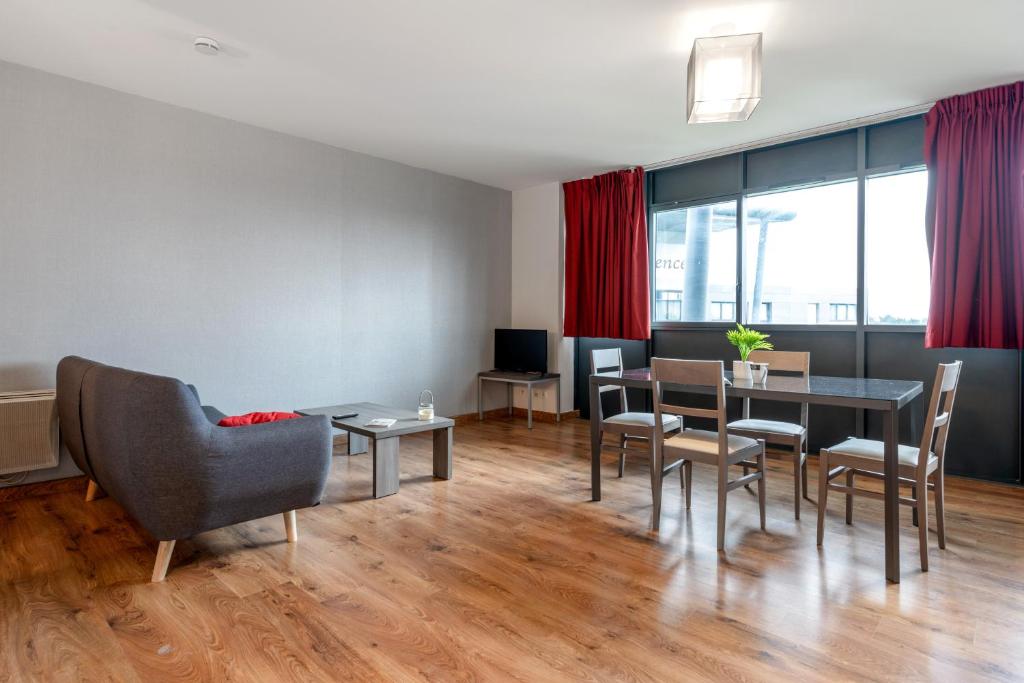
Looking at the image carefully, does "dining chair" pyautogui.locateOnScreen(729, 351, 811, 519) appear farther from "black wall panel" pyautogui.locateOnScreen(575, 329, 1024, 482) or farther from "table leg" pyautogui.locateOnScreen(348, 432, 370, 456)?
"table leg" pyautogui.locateOnScreen(348, 432, 370, 456)

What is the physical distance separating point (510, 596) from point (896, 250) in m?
3.83

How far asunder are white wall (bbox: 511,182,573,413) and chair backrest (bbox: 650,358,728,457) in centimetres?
319

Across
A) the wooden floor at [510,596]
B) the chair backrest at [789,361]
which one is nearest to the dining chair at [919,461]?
the wooden floor at [510,596]

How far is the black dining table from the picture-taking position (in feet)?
7.54

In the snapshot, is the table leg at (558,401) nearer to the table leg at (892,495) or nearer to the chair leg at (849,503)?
the chair leg at (849,503)

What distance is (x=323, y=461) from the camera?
8.61 feet

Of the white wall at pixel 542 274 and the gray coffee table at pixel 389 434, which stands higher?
the white wall at pixel 542 274

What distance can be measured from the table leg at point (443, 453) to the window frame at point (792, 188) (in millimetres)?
2590

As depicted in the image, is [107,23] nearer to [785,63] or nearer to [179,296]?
[179,296]

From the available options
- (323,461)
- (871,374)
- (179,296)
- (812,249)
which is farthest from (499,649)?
(812,249)

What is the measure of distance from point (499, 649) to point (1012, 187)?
4.09 m

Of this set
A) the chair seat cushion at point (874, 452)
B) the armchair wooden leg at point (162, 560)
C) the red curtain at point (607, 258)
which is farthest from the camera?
the red curtain at point (607, 258)

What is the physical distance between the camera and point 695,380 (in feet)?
8.72

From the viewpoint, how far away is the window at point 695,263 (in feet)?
16.4
